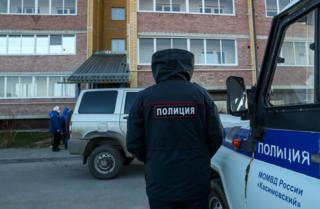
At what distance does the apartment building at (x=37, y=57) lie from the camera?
2378 cm

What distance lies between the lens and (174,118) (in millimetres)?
2562

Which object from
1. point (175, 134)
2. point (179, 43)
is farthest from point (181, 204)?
point (179, 43)

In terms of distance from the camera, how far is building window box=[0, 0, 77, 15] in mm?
24531

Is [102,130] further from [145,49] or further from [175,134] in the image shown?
[145,49]

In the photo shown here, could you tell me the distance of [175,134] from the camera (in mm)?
2561

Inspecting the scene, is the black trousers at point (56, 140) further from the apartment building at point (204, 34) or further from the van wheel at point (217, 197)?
the van wheel at point (217, 197)

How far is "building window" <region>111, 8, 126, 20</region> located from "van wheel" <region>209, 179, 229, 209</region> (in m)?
30.8

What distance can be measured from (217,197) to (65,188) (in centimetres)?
494

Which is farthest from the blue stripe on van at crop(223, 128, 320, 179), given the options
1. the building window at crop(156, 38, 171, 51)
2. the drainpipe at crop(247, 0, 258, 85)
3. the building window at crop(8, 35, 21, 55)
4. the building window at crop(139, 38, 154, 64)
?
the building window at crop(8, 35, 21, 55)

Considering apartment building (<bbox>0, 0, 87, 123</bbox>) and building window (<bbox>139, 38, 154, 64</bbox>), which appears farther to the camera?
apartment building (<bbox>0, 0, 87, 123</bbox>)

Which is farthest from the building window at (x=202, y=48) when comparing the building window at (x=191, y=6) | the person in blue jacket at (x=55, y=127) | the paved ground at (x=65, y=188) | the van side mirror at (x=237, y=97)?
the van side mirror at (x=237, y=97)

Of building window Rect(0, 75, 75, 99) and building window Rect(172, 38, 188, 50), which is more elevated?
building window Rect(172, 38, 188, 50)

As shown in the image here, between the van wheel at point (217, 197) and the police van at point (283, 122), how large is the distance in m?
0.27

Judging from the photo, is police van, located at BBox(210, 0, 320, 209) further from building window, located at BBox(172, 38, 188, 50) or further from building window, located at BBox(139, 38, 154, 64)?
building window, located at BBox(172, 38, 188, 50)
